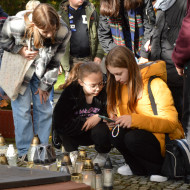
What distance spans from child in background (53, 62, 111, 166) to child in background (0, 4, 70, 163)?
0.27m

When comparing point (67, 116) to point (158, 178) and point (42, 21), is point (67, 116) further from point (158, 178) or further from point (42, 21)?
point (158, 178)

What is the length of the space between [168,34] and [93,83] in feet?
3.38

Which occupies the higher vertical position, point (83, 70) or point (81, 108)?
point (83, 70)

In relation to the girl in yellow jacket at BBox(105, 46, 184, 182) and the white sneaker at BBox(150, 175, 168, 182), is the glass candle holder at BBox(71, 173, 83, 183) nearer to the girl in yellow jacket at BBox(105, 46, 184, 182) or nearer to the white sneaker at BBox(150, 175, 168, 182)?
the girl in yellow jacket at BBox(105, 46, 184, 182)

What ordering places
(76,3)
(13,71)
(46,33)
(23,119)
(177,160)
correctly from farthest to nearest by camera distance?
(76,3) < (23,119) < (13,71) < (46,33) < (177,160)

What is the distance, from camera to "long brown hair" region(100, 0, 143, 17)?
5.28 m

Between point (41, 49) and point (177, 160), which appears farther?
point (41, 49)

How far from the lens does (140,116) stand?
4160 millimetres

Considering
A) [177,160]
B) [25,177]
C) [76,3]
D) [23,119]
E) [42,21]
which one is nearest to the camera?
[25,177]

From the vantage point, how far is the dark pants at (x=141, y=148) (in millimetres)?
4145

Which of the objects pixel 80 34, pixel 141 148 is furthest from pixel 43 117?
pixel 80 34

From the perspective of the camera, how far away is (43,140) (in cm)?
527

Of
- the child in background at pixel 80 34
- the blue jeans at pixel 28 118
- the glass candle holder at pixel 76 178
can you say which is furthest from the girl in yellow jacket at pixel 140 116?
the child in background at pixel 80 34

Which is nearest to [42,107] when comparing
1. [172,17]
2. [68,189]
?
[172,17]
